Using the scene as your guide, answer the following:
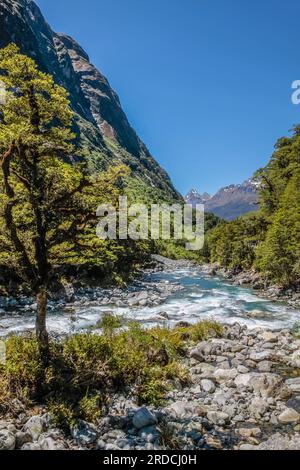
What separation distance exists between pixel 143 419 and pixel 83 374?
7.39ft

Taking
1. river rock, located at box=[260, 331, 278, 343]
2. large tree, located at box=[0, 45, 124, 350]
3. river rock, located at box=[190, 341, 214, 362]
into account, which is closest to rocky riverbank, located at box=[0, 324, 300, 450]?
river rock, located at box=[190, 341, 214, 362]

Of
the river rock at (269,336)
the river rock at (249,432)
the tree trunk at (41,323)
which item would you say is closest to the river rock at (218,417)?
the river rock at (249,432)

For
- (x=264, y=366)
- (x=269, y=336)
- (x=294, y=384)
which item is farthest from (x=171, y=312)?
(x=294, y=384)

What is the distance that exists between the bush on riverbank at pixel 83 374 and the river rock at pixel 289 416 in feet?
10.3

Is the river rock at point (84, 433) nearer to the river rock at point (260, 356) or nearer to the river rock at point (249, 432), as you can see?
the river rock at point (249, 432)

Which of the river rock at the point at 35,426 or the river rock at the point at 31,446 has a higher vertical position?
the river rock at the point at 35,426

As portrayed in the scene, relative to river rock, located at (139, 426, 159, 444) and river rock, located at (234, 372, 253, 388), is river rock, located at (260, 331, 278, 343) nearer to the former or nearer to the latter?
river rock, located at (234, 372, 253, 388)

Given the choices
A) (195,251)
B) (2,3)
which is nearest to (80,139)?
(2,3)

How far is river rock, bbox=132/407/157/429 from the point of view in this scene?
8445 mm

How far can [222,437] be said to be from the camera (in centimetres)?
812

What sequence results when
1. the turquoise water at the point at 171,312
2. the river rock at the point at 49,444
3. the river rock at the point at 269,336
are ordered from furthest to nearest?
the turquoise water at the point at 171,312
the river rock at the point at 269,336
the river rock at the point at 49,444

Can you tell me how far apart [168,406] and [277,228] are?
27.4m

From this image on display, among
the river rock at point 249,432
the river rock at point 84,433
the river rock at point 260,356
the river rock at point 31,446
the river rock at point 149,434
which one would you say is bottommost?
the river rock at point 260,356

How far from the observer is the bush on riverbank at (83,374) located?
8.80 m
